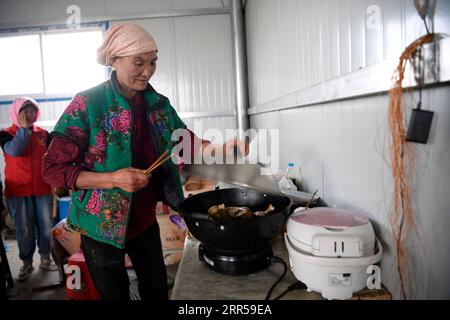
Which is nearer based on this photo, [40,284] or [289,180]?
[289,180]

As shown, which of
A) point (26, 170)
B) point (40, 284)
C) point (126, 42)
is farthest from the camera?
point (26, 170)

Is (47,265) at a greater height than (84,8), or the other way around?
(84,8)

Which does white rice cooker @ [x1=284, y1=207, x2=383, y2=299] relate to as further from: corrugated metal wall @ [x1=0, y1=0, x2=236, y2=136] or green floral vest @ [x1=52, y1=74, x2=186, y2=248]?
corrugated metal wall @ [x1=0, y1=0, x2=236, y2=136]

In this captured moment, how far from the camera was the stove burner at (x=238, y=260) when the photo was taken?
952mm

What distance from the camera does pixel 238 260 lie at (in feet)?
3.12

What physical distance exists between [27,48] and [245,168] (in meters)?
3.81

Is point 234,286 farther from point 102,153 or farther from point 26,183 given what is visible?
point 26,183

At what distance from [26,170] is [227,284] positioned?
2.25 m

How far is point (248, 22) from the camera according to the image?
10.8 ft

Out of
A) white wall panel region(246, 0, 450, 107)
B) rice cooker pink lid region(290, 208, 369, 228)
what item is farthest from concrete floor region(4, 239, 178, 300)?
white wall panel region(246, 0, 450, 107)

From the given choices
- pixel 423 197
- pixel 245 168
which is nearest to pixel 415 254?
pixel 423 197

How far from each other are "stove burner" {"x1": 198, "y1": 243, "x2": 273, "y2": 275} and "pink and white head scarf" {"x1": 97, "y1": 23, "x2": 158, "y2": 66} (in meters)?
0.74

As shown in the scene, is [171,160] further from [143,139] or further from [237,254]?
[237,254]

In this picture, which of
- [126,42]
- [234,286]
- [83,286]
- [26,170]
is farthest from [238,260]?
[26,170]
